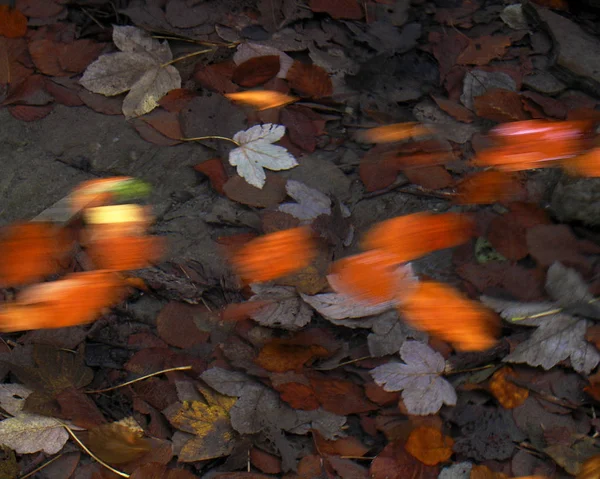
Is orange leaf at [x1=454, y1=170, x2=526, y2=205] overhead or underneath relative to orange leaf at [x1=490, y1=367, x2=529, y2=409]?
overhead


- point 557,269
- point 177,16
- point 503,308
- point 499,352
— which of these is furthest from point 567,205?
point 177,16

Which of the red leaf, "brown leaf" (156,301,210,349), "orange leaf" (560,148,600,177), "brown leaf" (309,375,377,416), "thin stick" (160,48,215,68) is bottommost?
"brown leaf" (309,375,377,416)

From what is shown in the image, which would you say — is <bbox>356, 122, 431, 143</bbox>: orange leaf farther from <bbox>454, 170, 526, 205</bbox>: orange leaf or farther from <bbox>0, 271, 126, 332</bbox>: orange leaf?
<bbox>0, 271, 126, 332</bbox>: orange leaf

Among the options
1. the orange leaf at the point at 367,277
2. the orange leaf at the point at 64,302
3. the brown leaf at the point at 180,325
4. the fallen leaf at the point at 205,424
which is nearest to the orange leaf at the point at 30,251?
the orange leaf at the point at 64,302

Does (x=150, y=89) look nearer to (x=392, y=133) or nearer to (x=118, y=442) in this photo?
(x=392, y=133)

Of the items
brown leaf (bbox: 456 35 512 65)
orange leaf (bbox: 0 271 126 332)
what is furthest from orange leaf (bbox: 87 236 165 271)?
brown leaf (bbox: 456 35 512 65)
